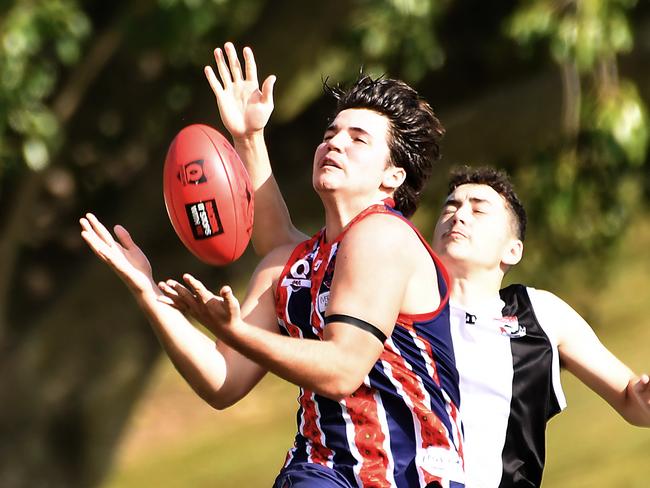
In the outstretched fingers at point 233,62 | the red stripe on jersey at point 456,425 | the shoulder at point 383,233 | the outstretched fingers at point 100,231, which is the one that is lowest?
the red stripe on jersey at point 456,425

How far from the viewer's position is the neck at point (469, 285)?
14.4 ft

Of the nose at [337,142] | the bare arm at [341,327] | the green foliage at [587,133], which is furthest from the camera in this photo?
the green foliage at [587,133]

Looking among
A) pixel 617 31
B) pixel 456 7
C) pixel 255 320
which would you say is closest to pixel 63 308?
pixel 456 7

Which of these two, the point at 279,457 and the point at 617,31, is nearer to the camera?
the point at 617,31

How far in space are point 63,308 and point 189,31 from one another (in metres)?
2.43

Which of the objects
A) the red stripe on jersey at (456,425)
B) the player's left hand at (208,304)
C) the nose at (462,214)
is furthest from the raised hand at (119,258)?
the nose at (462,214)

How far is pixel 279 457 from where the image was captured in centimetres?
1487

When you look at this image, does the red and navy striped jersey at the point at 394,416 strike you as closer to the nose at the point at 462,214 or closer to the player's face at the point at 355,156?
the player's face at the point at 355,156

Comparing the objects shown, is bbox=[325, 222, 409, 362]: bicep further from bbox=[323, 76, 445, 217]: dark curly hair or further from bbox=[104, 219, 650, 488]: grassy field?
bbox=[104, 219, 650, 488]: grassy field

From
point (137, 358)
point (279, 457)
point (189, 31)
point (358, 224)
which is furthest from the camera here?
point (279, 457)

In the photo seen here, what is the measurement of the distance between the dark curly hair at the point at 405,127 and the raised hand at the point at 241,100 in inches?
11.3

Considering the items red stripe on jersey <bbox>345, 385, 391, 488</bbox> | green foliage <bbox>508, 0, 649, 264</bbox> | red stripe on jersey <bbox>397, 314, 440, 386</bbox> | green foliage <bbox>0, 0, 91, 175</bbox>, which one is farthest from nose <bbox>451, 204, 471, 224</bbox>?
green foliage <bbox>0, 0, 91, 175</bbox>

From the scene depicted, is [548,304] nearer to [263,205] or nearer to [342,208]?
[342,208]

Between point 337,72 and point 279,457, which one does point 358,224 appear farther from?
point 279,457
